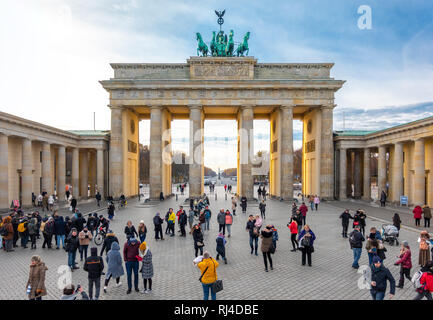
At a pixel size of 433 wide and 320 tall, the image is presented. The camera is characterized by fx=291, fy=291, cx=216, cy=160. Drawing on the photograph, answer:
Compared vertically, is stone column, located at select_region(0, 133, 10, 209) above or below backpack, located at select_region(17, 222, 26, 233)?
above

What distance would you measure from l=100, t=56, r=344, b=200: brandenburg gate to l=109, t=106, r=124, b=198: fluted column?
0.38 feet

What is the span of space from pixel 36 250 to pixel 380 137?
33.8m

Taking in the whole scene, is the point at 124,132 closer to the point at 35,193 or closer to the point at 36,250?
the point at 35,193

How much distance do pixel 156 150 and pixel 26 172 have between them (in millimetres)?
13664

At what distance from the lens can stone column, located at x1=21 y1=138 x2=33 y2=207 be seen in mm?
26672

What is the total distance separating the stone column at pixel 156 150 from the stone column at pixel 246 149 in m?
10.1

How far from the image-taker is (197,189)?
35531 mm

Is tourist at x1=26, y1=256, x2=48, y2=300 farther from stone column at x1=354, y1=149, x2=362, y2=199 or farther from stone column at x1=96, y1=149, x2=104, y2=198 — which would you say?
stone column at x1=354, y1=149, x2=362, y2=199

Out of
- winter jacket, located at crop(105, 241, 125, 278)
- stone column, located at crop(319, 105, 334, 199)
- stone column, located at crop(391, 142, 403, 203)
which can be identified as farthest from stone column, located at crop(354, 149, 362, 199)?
winter jacket, located at crop(105, 241, 125, 278)

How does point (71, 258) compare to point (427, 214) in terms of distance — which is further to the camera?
point (427, 214)

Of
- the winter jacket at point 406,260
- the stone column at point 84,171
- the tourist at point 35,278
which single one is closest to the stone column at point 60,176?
the stone column at point 84,171

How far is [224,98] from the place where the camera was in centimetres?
3528

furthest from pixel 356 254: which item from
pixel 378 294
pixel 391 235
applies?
pixel 391 235

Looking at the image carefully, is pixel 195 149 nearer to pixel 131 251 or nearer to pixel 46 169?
pixel 46 169
